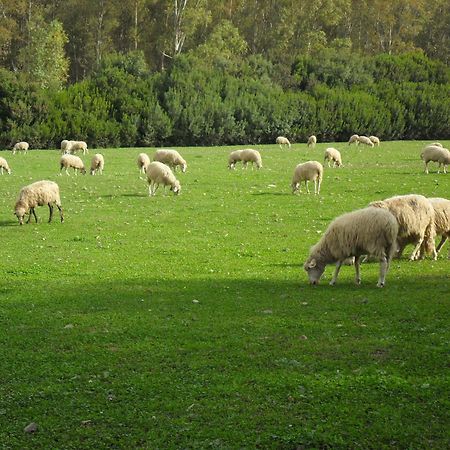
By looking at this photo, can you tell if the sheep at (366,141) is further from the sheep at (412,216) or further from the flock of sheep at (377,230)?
the sheep at (412,216)

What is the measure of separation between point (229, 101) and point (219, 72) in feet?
17.9

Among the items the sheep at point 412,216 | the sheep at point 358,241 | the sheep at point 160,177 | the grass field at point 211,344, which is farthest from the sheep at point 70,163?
the sheep at point 358,241

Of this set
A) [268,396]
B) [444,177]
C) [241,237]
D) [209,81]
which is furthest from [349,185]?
[209,81]

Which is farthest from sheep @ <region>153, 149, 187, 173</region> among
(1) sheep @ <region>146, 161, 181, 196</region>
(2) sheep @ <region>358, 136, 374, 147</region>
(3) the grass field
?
(2) sheep @ <region>358, 136, 374, 147</region>

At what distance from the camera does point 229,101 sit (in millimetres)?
68312

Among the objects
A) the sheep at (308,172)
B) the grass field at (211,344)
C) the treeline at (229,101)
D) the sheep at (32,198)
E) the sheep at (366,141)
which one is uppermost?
the treeline at (229,101)

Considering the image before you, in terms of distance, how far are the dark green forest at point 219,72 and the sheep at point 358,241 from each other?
153ft

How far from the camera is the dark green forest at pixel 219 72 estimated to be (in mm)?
61656

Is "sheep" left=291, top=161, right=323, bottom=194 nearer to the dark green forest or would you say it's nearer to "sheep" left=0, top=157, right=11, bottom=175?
"sheep" left=0, top=157, right=11, bottom=175

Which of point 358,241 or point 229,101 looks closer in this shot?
point 358,241

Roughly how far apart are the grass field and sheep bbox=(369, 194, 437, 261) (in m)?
0.69

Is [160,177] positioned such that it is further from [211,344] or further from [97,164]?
[211,344]

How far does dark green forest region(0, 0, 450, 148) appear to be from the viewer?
61.7 meters

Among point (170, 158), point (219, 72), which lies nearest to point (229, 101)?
point (219, 72)
